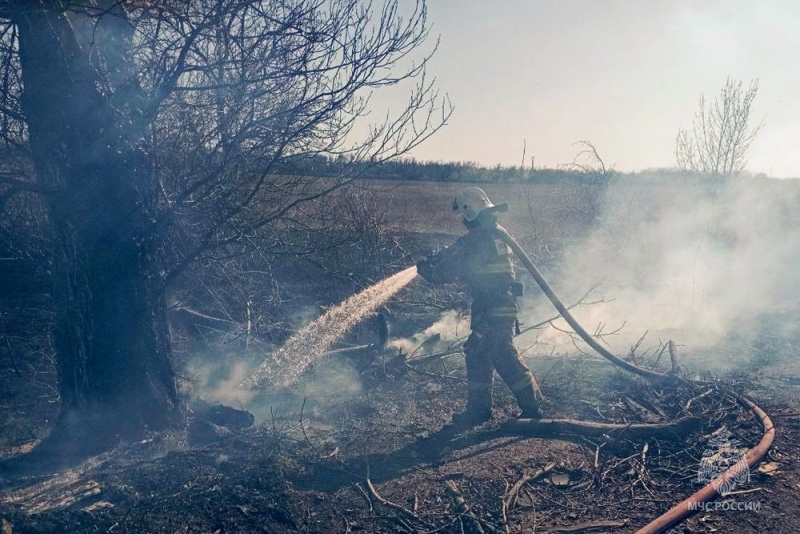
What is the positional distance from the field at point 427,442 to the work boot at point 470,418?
5.2 inches

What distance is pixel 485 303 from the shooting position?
217 inches

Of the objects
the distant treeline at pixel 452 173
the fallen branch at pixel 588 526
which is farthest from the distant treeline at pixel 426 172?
the fallen branch at pixel 588 526

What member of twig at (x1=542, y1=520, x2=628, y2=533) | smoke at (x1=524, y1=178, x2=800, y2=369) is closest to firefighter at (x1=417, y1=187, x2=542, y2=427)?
twig at (x1=542, y1=520, x2=628, y2=533)

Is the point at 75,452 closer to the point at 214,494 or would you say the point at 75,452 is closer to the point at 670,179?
the point at 214,494

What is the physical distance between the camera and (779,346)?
8.18m

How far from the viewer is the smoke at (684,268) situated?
9.39 meters

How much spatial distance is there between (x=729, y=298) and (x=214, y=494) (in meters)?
12.0

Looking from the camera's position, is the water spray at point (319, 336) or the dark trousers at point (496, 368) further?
the water spray at point (319, 336)

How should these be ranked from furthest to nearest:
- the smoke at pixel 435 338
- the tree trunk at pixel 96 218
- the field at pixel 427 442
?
1. the smoke at pixel 435 338
2. the tree trunk at pixel 96 218
3. the field at pixel 427 442

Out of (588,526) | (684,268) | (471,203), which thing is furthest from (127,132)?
(684,268)

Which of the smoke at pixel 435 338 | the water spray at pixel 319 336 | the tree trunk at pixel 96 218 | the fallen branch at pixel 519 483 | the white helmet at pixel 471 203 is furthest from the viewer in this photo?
the smoke at pixel 435 338

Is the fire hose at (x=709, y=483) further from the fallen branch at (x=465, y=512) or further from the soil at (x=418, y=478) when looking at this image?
the fallen branch at (x=465, y=512)

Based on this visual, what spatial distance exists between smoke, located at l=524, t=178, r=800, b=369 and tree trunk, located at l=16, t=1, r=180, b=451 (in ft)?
20.8

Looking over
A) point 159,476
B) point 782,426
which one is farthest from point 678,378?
point 159,476
